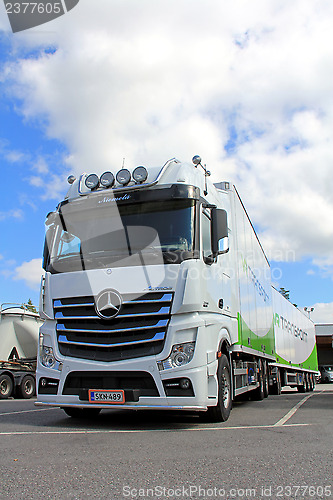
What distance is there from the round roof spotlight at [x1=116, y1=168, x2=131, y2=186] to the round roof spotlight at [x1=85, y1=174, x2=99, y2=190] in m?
0.40

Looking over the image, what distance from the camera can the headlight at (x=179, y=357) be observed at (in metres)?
6.04

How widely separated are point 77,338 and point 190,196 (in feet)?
8.25

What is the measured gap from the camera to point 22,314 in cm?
1745

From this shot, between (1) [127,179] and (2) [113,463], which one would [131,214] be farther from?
(2) [113,463]

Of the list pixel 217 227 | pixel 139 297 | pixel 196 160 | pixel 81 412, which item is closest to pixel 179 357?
pixel 139 297

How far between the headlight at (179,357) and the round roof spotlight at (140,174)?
96.9 inches

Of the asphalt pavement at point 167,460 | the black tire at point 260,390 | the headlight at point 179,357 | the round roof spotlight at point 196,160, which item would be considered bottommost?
the asphalt pavement at point 167,460

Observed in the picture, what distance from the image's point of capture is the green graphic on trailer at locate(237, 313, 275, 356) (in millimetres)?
8434

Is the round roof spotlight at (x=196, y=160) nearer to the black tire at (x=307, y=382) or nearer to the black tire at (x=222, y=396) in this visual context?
the black tire at (x=222, y=396)

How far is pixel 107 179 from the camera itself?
23.7 feet

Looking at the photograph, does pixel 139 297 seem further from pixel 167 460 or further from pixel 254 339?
pixel 254 339

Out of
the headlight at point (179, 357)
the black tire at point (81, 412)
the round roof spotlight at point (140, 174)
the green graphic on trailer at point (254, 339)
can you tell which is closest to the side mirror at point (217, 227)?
the round roof spotlight at point (140, 174)

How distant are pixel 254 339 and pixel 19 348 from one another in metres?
10.4

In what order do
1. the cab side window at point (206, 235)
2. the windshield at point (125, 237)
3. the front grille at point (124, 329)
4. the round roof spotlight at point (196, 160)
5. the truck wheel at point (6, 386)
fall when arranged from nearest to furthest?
1. the front grille at point (124, 329)
2. the windshield at point (125, 237)
3. the cab side window at point (206, 235)
4. the round roof spotlight at point (196, 160)
5. the truck wheel at point (6, 386)
